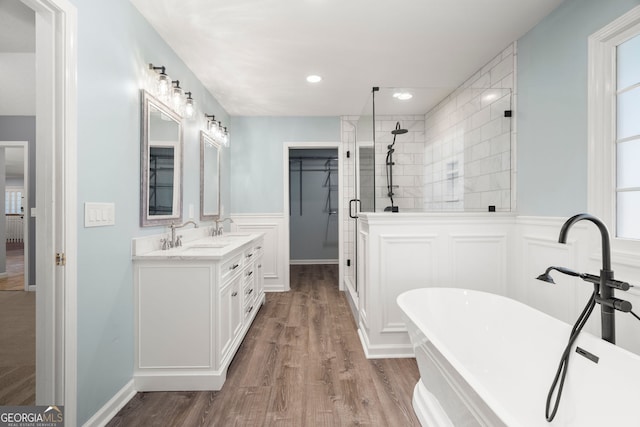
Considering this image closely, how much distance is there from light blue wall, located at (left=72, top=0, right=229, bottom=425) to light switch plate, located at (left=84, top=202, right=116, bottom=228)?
0.03 m

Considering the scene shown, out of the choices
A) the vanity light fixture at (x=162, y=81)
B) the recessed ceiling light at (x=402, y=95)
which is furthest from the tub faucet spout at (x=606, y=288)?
the vanity light fixture at (x=162, y=81)

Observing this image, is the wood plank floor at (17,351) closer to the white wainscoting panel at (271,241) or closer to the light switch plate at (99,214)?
the light switch plate at (99,214)

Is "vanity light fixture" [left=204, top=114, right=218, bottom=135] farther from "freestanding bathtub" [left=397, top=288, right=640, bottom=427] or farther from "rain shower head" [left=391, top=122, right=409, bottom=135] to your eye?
"freestanding bathtub" [left=397, top=288, right=640, bottom=427]

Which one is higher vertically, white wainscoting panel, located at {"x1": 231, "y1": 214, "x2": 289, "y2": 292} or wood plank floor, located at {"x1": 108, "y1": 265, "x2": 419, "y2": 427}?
white wainscoting panel, located at {"x1": 231, "y1": 214, "x2": 289, "y2": 292}

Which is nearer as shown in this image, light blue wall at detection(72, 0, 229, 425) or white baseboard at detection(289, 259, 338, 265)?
light blue wall at detection(72, 0, 229, 425)

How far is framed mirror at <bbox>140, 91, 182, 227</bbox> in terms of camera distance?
83.0 inches

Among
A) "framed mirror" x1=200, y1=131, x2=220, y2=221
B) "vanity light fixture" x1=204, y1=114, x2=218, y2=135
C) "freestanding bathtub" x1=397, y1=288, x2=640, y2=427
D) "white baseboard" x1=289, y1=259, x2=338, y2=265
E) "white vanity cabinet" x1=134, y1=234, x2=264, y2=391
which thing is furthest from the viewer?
"white baseboard" x1=289, y1=259, x2=338, y2=265

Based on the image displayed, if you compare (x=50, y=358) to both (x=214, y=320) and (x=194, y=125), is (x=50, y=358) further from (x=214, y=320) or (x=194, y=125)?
(x=194, y=125)

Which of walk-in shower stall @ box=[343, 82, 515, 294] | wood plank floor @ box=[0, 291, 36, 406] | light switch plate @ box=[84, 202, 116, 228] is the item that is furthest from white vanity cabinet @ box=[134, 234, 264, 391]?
walk-in shower stall @ box=[343, 82, 515, 294]

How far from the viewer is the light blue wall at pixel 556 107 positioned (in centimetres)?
184

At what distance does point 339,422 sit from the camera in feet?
5.51

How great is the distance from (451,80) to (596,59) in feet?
5.11

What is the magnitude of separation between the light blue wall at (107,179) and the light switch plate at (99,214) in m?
0.03

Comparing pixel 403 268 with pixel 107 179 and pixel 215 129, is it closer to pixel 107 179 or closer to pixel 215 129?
pixel 107 179
